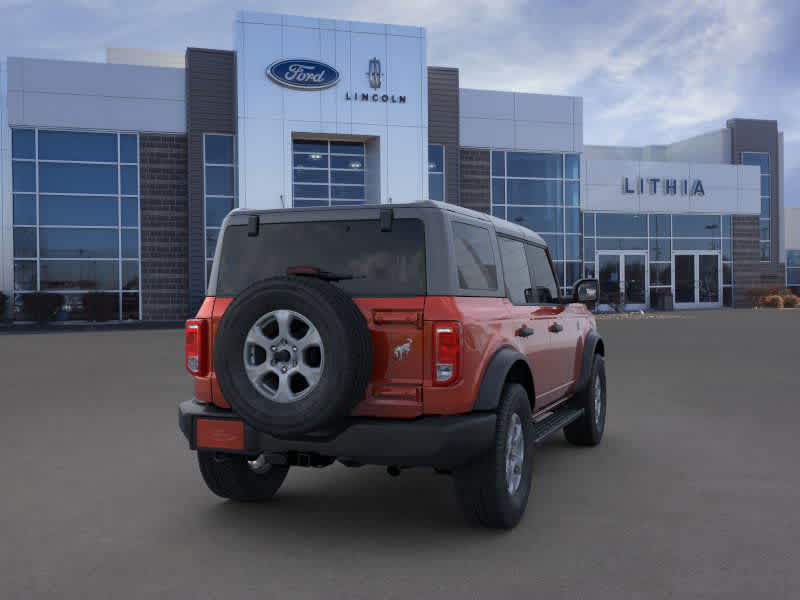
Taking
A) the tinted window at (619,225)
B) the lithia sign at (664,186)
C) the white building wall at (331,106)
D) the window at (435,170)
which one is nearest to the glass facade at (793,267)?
the lithia sign at (664,186)

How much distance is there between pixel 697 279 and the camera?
137 feet

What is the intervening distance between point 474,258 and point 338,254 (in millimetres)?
840

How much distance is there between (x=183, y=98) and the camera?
3073cm

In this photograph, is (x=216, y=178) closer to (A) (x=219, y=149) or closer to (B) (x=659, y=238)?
(A) (x=219, y=149)

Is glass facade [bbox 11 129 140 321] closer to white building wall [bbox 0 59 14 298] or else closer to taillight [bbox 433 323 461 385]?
white building wall [bbox 0 59 14 298]

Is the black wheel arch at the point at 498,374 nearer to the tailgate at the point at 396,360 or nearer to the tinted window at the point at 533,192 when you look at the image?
the tailgate at the point at 396,360

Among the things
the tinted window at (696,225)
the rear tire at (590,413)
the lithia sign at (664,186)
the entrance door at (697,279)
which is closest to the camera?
the rear tire at (590,413)

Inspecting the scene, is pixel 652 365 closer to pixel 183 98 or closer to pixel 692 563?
pixel 692 563

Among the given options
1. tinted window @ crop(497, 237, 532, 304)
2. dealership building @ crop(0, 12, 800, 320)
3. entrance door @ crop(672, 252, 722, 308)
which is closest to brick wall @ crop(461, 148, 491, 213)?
dealership building @ crop(0, 12, 800, 320)

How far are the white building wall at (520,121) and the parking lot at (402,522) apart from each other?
27.2m

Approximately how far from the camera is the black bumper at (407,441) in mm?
4156

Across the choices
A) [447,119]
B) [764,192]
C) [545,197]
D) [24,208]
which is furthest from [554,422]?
[764,192]

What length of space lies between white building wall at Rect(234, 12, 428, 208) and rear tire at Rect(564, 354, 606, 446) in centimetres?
2289

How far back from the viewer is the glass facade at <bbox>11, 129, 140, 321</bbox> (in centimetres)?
2936
